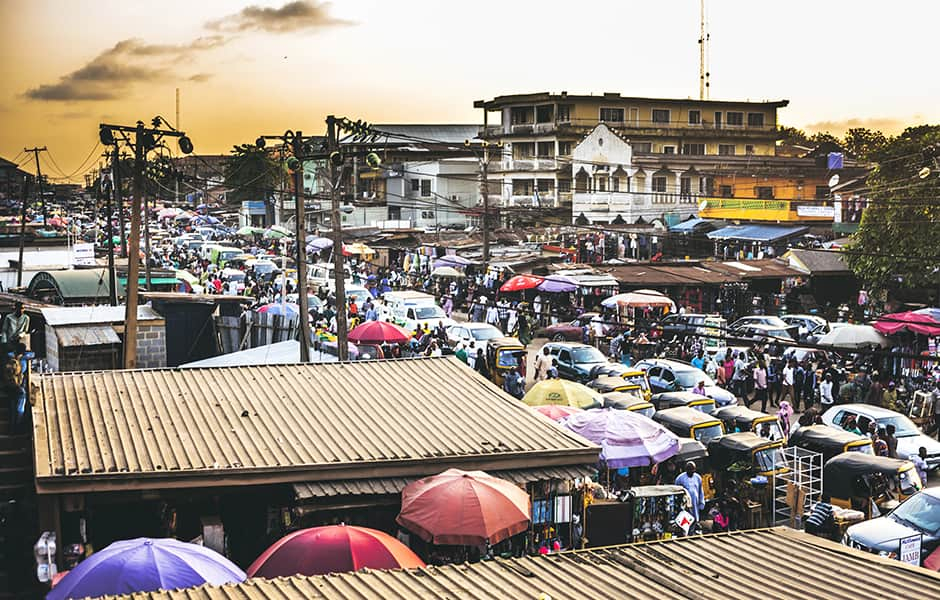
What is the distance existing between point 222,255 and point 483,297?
24.6 m

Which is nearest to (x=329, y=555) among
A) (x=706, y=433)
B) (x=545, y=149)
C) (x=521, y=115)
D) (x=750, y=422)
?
(x=706, y=433)

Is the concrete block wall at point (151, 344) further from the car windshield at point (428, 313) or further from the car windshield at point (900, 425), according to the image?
the car windshield at point (900, 425)

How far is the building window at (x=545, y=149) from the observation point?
6750 cm

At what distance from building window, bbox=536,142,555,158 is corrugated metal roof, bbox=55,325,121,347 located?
152 feet

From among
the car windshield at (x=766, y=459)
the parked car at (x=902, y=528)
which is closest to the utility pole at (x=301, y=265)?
the car windshield at (x=766, y=459)

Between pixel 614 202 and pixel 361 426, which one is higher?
pixel 614 202

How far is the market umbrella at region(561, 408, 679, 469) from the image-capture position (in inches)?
663

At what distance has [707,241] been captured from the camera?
173ft

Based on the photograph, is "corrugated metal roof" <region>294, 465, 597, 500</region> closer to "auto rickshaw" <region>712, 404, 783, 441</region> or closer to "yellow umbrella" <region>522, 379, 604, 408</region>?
"yellow umbrella" <region>522, 379, 604, 408</region>

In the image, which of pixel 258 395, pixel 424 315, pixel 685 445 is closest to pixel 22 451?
pixel 258 395

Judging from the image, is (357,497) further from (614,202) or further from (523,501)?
(614,202)

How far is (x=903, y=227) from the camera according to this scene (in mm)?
36531

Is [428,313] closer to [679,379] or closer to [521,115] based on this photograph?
[679,379]

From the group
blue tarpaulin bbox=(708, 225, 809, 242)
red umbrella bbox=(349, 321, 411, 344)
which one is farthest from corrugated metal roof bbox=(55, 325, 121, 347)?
blue tarpaulin bbox=(708, 225, 809, 242)
